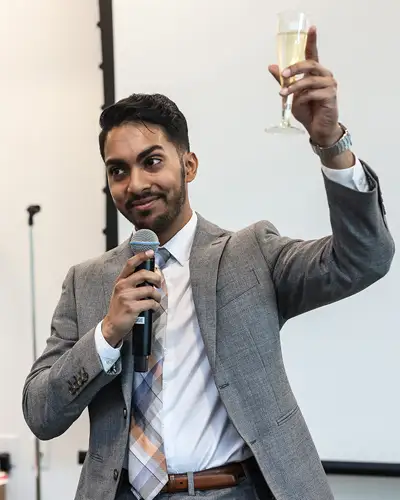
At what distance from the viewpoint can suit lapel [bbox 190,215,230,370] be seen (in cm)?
127

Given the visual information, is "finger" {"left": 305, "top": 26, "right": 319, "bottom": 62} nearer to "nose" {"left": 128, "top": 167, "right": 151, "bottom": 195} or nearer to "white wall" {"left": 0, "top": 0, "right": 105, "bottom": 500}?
"nose" {"left": 128, "top": 167, "right": 151, "bottom": 195}

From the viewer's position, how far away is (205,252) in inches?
→ 54.7

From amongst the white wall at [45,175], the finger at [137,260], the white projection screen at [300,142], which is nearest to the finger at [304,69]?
the finger at [137,260]

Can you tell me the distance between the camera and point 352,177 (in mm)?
1056

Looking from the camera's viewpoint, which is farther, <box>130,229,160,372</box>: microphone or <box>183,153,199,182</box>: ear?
<box>183,153,199,182</box>: ear

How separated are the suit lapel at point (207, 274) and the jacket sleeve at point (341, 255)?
149 millimetres

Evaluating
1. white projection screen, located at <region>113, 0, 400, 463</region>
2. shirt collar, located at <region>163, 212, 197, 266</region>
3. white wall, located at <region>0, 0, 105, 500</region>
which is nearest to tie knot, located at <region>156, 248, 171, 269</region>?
shirt collar, located at <region>163, 212, 197, 266</region>

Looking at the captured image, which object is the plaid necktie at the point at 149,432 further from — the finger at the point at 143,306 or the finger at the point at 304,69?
the finger at the point at 304,69

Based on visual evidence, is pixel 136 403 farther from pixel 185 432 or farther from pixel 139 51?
pixel 139 51

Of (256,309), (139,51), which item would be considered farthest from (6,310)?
(256,309)

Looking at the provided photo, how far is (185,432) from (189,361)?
0.16 metres

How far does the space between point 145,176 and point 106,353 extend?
418 mm

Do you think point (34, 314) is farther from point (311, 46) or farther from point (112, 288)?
point (311, 46)

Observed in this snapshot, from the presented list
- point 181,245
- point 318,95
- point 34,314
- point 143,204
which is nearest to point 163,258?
point 181,245
